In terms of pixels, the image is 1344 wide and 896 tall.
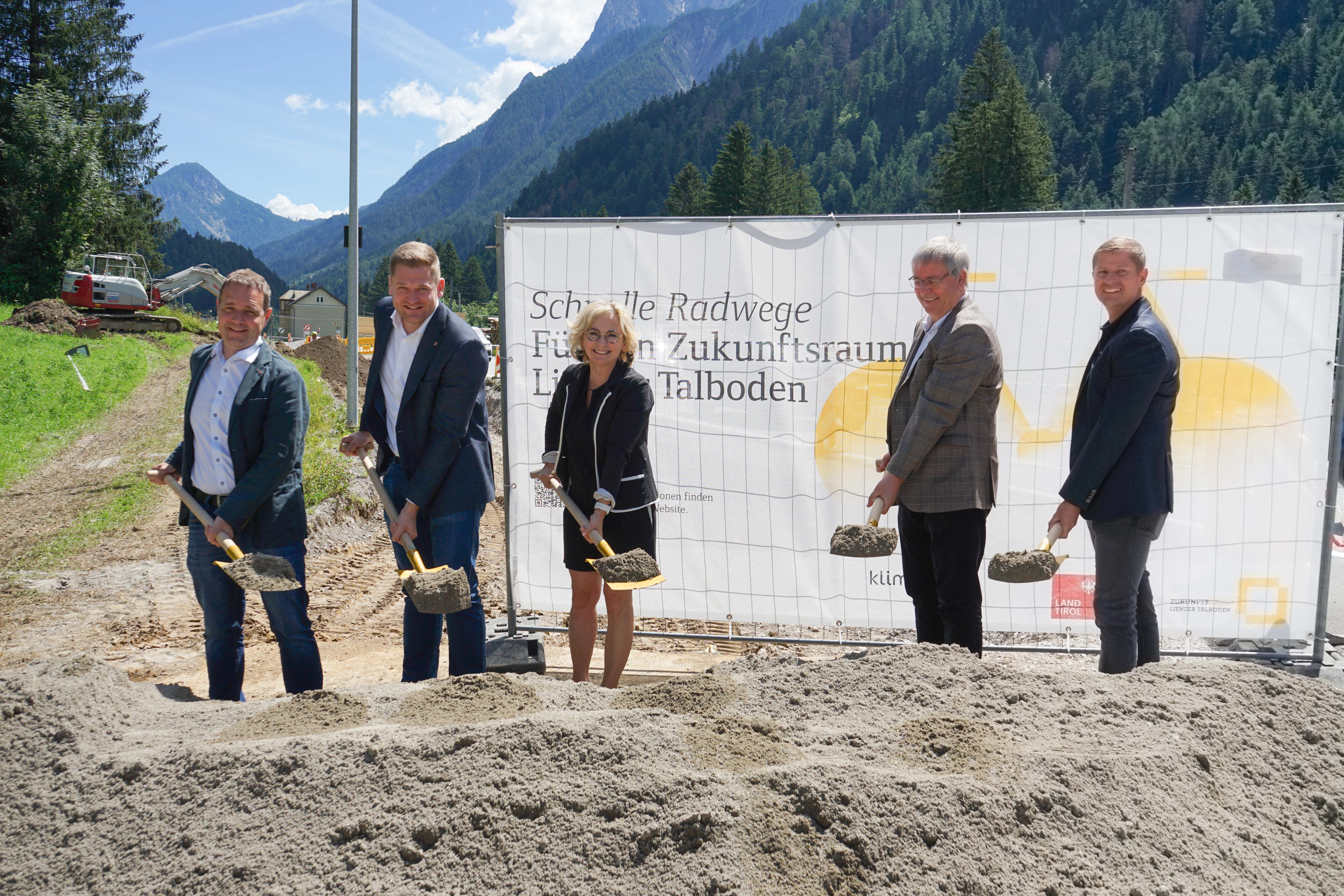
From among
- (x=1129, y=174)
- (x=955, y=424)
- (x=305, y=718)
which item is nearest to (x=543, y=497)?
(x=305, y=718)

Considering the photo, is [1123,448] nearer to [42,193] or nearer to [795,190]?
[42,193]

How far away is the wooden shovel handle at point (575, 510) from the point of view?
145 inches

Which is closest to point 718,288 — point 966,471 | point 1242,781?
point 966,471

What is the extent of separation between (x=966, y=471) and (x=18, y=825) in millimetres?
3146

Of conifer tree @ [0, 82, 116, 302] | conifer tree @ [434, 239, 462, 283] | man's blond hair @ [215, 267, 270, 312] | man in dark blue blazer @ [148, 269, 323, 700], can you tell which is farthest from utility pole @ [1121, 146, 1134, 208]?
conifer tree @ [434, 239, 462, 283]

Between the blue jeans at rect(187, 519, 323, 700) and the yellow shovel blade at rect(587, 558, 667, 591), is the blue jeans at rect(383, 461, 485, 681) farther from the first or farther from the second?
the yellow shovel blade at rect(587, 558, 667, 591)

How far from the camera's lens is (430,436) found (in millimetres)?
3654

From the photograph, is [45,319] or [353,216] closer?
[353,216]

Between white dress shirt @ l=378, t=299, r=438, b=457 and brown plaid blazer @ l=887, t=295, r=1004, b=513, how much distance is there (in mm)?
1960

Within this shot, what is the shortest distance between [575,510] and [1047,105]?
126 m

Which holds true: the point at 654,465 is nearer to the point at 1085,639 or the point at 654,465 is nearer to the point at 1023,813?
the point at 1085,639

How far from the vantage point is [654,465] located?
482 cm

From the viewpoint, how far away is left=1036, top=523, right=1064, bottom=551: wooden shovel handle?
3.31 metres

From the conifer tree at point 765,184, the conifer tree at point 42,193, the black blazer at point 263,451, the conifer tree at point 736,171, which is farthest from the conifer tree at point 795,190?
the black blazer at point 263,451
